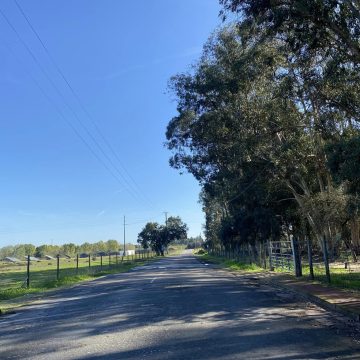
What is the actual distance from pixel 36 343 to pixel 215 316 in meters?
4.60

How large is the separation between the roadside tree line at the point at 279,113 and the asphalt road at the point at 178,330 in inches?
185

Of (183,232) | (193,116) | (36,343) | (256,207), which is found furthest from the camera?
(183,232)

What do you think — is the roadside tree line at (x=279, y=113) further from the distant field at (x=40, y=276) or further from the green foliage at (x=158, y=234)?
the green foliage at (x=158, y=234)

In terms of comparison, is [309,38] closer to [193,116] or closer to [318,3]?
[318,3]

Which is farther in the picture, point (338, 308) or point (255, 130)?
point (255, 130)

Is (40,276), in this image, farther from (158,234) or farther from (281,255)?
(158,234)

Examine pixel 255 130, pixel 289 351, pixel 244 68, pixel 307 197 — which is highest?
pixel 244 68

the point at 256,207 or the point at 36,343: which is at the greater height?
the point at 256,207

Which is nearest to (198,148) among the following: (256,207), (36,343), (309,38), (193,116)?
(193,116)

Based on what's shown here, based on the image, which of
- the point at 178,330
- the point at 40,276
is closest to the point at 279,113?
the point at 178,330

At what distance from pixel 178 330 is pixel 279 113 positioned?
15775 mm

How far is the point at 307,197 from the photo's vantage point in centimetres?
2891

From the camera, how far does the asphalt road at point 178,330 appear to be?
820 cm

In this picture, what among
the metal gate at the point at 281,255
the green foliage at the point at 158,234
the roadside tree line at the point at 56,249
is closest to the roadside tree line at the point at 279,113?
the metal gate at the point at 281,255
